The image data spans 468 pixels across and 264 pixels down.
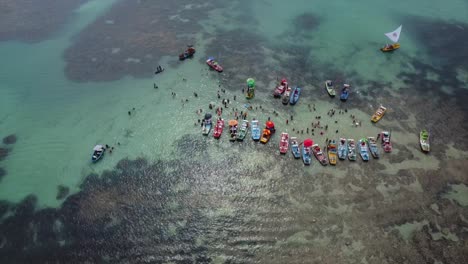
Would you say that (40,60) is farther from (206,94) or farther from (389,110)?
(389,110)

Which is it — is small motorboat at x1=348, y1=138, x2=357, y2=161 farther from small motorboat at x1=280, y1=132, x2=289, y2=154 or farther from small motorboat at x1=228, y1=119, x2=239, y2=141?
small motorboat at x1=228, y1=119, x2=239, y2=141

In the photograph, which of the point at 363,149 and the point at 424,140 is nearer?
the point at 363,149

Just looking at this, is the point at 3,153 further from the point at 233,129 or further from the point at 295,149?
the point at 295,149

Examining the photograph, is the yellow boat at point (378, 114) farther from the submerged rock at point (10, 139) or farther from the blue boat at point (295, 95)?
the submerged rock at point (10, 139)

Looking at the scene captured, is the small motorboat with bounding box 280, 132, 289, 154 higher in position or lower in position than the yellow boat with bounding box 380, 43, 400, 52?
lower

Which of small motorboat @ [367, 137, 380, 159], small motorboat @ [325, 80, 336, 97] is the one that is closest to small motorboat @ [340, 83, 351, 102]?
small motorboat @ [325, 80, 336, 97]

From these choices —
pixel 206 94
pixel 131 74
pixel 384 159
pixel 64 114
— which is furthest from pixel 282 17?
pixel 64 114

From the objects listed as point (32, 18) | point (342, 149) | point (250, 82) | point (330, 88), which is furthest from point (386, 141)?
point (32, 18)
